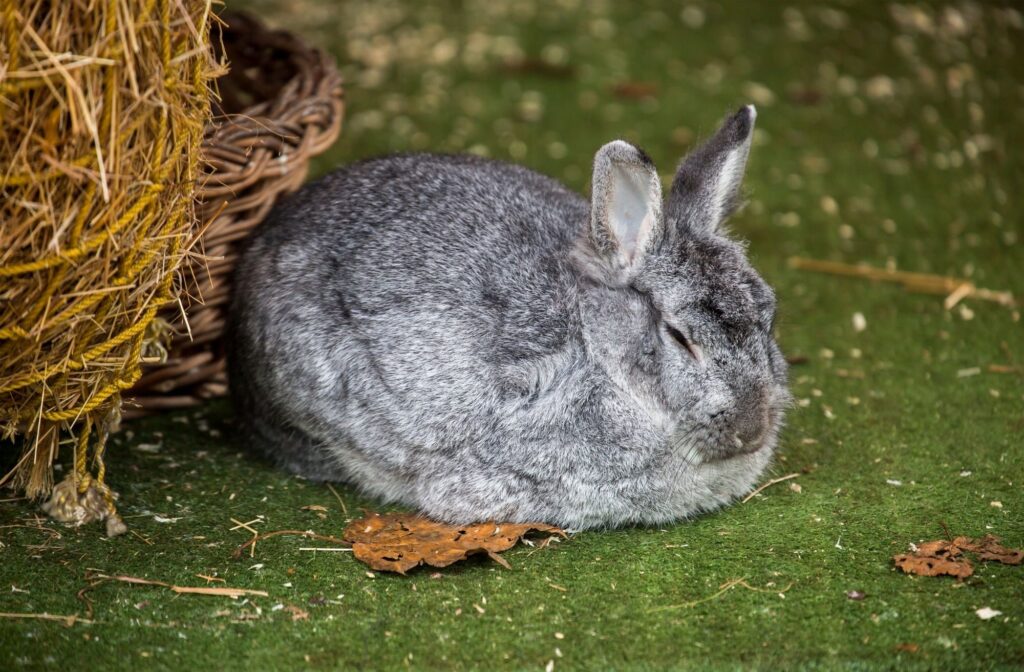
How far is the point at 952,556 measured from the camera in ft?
12.7

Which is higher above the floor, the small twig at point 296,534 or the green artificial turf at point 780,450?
the green artificial turf at point 780,450

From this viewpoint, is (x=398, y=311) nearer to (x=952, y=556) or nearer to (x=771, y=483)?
(x=771, y=483)

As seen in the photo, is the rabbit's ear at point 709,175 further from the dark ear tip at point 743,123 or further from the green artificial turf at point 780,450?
the green artificial turf at point 780,450

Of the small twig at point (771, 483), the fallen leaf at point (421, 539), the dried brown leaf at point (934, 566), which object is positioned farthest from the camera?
the small twig at point (771, 483)

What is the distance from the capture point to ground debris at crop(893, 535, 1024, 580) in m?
3.78

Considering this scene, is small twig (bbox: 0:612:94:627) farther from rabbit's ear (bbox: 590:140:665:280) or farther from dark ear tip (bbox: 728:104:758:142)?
dark ear tip (bbox: 728:104:758:142)

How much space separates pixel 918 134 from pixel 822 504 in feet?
→ 13.3

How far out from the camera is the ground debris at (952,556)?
378 centimetres

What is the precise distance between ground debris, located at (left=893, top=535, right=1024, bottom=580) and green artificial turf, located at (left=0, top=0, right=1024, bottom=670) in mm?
51

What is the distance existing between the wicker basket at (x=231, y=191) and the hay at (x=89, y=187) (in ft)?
2.07

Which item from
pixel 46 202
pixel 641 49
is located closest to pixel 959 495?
pixel 46 202

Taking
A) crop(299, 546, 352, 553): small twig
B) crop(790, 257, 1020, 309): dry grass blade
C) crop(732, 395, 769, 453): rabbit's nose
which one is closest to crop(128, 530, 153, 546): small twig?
crop(299, 546, 352, 553): small twig

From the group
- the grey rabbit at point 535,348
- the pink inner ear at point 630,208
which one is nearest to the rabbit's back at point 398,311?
the grey rabbit at point 535,348

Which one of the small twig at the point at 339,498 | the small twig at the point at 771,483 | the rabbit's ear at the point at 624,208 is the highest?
the rabbit's ear at the point at 624,208
